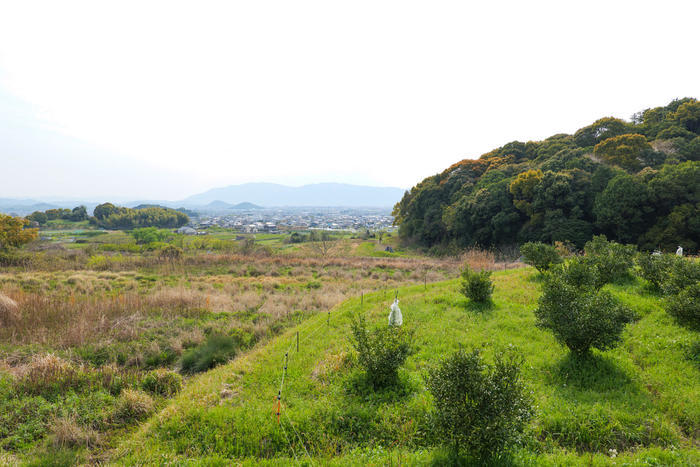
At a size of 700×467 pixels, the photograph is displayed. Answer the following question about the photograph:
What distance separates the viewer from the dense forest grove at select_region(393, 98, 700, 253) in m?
20.1

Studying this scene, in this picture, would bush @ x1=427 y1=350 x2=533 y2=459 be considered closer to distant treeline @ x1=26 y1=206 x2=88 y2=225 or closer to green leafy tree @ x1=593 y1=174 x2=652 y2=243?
green leafy tree @ x1=593 y1=174 x2=652 y2=243

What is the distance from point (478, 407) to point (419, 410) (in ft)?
5.41

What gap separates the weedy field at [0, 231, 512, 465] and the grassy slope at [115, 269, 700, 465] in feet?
3.65

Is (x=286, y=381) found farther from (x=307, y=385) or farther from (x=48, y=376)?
(x=48, y=376)

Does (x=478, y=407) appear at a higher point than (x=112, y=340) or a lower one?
higher

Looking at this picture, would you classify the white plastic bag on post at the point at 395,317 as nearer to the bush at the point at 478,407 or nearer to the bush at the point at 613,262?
the bush at the point at 478,407

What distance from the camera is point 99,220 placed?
63656 mm

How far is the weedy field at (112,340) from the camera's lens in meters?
5.35

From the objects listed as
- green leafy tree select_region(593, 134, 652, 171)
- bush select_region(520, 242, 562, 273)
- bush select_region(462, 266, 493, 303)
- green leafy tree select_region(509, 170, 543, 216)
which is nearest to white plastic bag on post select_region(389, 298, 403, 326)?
bush select_region(462, 266, 493, 303)

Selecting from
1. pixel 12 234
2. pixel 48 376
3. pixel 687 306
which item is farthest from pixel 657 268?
pixel 12 234

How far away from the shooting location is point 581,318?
568 centimetres

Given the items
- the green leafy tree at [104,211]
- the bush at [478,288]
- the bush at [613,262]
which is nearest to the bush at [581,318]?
the bush at [478,288]

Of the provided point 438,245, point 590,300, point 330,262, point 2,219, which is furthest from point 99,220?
point 590,300

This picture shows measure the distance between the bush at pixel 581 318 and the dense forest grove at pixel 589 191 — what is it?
69.0 feet
